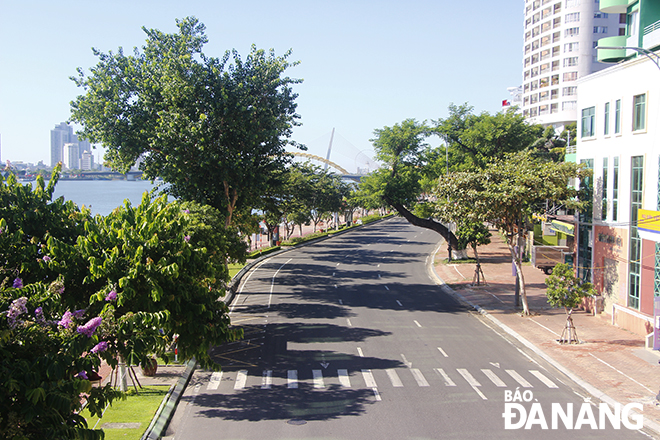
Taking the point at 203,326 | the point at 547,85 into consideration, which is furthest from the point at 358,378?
the point at 547,85

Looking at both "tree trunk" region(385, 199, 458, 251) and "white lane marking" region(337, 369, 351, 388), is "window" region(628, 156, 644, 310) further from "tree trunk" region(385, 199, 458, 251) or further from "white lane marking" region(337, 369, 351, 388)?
"tree trunk" region(385, 199, 458, 251)

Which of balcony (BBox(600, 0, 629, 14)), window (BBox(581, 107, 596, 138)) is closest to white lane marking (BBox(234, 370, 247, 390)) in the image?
window (BBox(581, 107, 596, 138))

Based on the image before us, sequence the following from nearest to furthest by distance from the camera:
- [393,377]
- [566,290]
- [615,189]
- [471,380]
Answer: [471,380], [393,377], [566,290], [615,189]

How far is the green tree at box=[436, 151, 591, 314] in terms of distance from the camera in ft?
86.6

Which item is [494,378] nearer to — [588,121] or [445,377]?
[445,377]

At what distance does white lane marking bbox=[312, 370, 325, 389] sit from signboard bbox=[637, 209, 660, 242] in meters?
14.1

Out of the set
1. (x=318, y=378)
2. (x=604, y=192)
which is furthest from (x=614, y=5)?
(x=318, y=378)

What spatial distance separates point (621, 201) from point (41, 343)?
2440 cm

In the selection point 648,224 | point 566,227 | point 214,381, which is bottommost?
point 214,381

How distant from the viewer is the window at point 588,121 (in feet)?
91.1

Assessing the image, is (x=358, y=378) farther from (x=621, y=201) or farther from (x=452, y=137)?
(x=452, y=137)

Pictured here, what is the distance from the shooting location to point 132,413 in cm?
1491

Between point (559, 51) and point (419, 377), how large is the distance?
8467 centimetres

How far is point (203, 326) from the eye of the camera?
1327 centimetres
